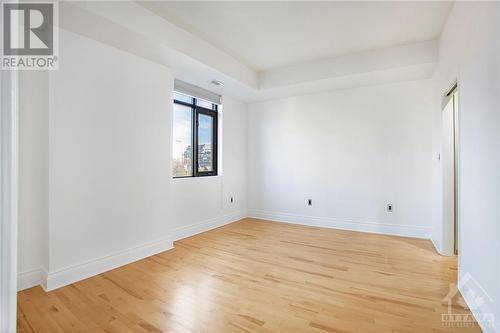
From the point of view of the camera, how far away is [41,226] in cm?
236

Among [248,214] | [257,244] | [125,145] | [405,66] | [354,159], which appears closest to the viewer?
[125,145]

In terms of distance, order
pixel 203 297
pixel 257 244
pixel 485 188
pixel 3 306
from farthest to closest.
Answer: pixel 257 244 < pixel 203 297 < pixel 485 188 < pixel 3 306

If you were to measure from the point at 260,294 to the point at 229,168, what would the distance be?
2.92 m

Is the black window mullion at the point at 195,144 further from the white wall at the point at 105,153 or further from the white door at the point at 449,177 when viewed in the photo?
the white door at the point at 449,177

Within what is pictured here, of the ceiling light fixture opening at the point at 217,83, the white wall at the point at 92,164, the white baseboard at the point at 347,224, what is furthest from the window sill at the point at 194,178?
the ceiling light fixture opening at the point at 217,83

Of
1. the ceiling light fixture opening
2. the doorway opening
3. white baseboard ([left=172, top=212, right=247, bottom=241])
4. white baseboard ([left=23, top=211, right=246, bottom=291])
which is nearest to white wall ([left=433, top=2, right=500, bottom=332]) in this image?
the doorway opening

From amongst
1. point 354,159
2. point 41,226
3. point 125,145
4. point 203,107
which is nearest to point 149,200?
point 125,145

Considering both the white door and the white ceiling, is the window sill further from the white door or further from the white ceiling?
the white door

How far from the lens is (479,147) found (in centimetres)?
175

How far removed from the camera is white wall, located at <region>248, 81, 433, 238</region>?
12.6 feet

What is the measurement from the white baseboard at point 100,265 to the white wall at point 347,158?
8.07 ft

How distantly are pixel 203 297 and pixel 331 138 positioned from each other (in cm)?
336

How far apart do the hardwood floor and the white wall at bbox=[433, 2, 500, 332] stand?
38 cm

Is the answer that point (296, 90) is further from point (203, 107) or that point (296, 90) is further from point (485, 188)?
point (485, 188)
